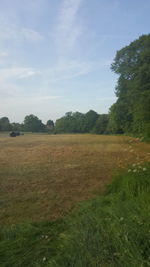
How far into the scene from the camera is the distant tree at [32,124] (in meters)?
58.5

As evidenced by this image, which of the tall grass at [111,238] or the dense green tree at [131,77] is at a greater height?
the dense green tree at [131,77]

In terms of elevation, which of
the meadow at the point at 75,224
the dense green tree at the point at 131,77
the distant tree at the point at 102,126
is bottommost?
the meadow at the point at 75,224

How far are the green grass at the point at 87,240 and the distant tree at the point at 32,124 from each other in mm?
57826

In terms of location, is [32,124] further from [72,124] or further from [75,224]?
[75,224]

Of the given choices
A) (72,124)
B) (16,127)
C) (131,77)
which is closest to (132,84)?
(131,77)

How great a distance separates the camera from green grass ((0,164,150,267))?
55.1 inches

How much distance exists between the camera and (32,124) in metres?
58.8

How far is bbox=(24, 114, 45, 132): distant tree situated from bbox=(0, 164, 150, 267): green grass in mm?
57826

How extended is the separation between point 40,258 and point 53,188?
2054mm

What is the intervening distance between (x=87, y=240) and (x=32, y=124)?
2331 inches

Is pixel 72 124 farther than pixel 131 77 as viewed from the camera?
Yes

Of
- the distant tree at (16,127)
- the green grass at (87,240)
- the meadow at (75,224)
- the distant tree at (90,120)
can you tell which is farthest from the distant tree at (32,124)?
the green grass at (87,240)

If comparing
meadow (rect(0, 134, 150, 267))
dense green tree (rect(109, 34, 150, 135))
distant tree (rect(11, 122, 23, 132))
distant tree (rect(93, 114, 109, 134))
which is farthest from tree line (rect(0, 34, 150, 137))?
distant tree (rect(11, 122, 23, 132))

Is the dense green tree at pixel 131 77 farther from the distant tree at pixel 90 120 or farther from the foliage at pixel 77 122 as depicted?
the foliage at pixel 77 122
